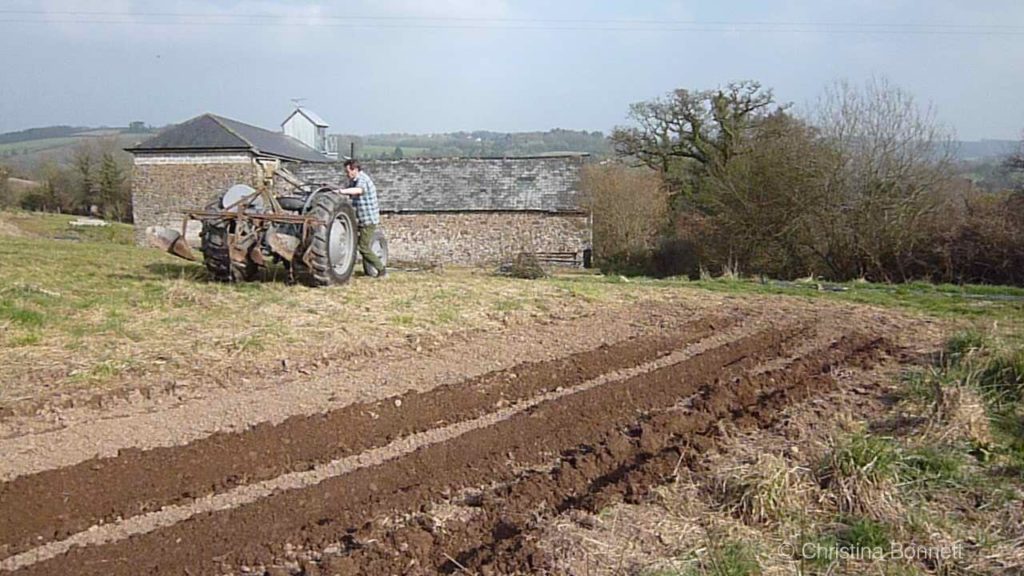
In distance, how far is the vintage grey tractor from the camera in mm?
9711

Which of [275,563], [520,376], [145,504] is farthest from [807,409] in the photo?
[145,504]

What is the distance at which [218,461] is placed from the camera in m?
4.69

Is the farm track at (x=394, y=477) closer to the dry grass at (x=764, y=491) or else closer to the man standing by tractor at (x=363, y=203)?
the dry grass at (x=764, y=491)

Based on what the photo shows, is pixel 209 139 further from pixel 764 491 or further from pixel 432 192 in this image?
pixel 764 491

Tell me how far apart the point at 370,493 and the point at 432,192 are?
29821 mm

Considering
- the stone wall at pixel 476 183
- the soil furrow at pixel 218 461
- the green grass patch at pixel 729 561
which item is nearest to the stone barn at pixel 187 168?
the stone wall at pixel 476 183

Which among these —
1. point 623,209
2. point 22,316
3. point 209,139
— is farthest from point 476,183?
point 22,316

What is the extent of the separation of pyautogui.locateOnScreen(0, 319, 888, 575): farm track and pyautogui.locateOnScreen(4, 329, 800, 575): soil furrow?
0.03 feet

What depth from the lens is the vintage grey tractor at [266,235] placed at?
9711mm

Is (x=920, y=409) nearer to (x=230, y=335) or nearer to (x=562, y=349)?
(x=562, y=349)

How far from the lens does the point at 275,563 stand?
3.51 metres

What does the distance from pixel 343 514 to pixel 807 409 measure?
365 cm

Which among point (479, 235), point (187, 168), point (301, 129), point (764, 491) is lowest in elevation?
point (479, 235)

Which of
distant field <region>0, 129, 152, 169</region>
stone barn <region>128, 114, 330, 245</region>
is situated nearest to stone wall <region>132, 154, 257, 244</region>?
stone barn <region>128, 114, 330, 245</region>
